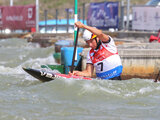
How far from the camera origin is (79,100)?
25.1ft

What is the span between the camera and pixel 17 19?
1065 inches

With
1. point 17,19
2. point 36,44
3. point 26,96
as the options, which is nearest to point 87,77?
point 26,96

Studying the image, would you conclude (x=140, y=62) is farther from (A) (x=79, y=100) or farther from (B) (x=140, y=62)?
(A) (x=79, y=100)

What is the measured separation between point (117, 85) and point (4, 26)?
20.3 metres

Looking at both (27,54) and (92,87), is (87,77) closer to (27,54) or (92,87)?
(92,87)

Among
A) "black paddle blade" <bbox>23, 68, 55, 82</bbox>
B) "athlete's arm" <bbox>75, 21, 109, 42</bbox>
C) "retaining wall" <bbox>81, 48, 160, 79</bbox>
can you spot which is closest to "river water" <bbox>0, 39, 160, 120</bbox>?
"black paddle blade" <bbox>23, 68, 55, 82</bbox>

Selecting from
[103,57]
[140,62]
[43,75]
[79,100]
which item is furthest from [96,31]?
[140,62]

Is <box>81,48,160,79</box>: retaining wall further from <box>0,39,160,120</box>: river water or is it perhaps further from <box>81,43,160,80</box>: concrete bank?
<box>0,39,160,120</box>: river water

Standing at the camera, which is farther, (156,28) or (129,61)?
(156,28)

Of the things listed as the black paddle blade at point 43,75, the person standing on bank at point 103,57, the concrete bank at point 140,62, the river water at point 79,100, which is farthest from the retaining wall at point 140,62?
the person standing on bank at point 103,57

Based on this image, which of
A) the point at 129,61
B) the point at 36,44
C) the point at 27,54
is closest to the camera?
the point at 129,61

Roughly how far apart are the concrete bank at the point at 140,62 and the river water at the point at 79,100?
5.51 ft

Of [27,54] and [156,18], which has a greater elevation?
[156,18]

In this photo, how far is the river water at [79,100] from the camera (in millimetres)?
6591
